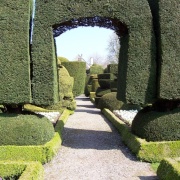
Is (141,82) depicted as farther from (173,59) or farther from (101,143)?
(101,143)

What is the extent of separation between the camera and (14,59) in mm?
8211

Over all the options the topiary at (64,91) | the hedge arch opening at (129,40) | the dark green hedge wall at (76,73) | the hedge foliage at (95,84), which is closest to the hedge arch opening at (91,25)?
the hedge arch opening at (129,40)

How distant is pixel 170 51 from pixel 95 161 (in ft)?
11.7

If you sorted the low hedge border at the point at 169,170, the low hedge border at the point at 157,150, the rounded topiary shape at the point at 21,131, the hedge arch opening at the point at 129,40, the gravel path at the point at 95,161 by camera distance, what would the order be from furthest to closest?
1. the hedge arch opening at the point at 129,40
2. the rounded topiary shape at the point at 21,131
3. the low hedge border at the point at 157,150
4. the gravel path at the point at 95,161
5. the low hedge border at the point at 169,170

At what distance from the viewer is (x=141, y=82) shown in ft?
27.7

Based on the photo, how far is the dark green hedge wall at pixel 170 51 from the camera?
26.8 ft

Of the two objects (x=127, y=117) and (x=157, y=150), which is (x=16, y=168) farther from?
(x=127, y=117)

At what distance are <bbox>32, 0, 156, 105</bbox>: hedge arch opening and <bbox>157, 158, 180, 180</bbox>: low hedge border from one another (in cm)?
263

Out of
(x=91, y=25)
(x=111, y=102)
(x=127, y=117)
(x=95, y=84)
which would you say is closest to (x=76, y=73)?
(x=95, y=84)

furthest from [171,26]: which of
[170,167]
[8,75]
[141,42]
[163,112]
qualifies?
[8,75]

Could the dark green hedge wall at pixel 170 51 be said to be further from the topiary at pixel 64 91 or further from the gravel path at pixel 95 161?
the topiary at pixel 64 91

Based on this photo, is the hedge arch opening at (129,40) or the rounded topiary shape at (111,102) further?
the rounded topiary shape at (111,102)

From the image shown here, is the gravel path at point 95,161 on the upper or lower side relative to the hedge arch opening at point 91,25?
lower

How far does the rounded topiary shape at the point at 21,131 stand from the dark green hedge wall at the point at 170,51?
11.3 ft
